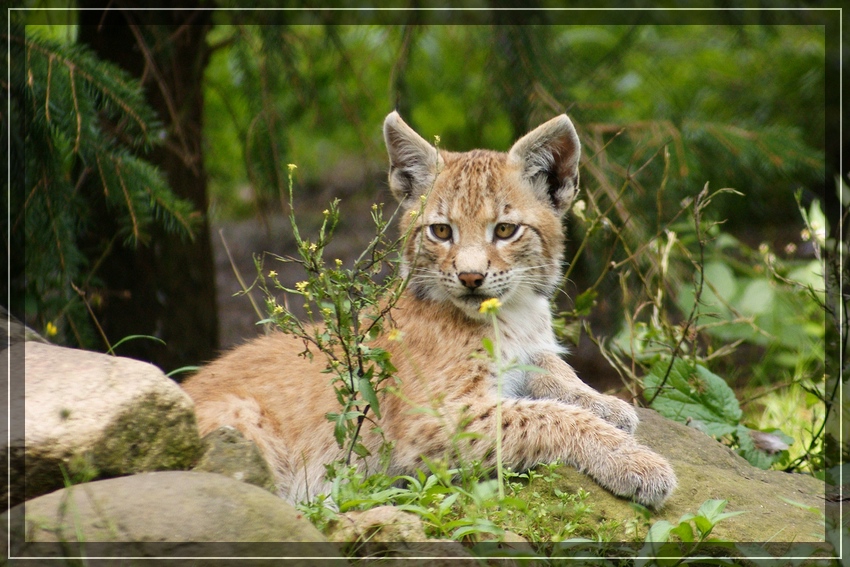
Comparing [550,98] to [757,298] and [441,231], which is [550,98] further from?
[757,298]

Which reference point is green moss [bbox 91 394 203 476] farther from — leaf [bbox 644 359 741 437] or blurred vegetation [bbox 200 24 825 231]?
leaf [bbox 644 359 741 437]

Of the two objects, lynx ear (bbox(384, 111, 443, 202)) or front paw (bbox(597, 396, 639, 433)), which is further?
lynx ear (bbox(384, 111, 443, 202))

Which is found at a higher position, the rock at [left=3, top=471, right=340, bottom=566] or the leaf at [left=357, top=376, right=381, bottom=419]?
the leaf at [left=357, top=376, right=381, bottom=419]

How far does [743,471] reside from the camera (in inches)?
171

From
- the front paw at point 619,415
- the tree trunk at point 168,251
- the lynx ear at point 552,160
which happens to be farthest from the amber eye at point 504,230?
the tree trunk at point 168,251

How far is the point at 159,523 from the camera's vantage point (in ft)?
9.23

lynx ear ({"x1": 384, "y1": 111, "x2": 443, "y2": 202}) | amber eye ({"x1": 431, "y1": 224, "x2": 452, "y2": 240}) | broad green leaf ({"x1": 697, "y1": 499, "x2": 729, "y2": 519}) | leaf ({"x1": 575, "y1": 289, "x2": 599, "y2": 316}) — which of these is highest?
lynx ear ({"x1": 384, "y1": 111, "x2": 443, "y2": 202})

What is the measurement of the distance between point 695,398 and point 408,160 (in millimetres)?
2135

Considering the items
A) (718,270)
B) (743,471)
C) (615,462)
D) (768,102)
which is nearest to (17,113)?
(615,462)

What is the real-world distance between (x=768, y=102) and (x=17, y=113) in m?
7.38

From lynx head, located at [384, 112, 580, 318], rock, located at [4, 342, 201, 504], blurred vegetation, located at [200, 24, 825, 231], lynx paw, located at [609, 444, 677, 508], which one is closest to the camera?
rock, located at [4, 342, 201, 504]

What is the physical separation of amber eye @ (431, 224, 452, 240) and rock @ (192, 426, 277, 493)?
1.55 m

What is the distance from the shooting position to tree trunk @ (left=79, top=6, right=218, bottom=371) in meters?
6.07

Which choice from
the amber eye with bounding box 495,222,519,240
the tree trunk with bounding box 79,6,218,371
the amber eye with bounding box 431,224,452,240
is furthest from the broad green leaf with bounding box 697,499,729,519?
the tree trunk with bounding box 79,6,218,371
